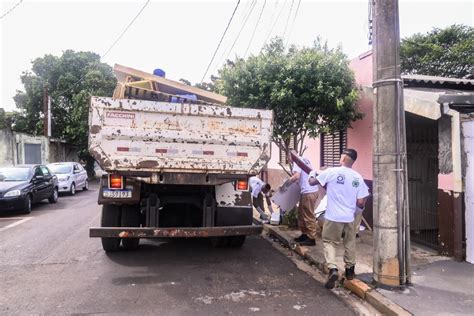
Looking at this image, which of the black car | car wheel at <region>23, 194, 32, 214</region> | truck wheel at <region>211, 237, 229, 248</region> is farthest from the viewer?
car wheel at <region>23, 194, 32, 214</region>

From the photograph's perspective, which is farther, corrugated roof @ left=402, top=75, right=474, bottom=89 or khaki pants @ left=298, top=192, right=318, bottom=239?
corrugated roof @ left=402, top=75, right=474, bottom=89

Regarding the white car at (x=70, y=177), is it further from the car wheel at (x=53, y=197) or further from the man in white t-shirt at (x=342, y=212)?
the man in white t-shirt at (x=342, y=212)

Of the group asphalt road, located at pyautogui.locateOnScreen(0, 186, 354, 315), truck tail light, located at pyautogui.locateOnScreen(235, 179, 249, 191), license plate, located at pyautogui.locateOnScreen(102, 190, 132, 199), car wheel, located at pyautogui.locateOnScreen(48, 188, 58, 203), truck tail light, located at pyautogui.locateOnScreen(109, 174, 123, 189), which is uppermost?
truck tail light, located at pyautogui.locateOnScreen(109, 174, 123, 189)

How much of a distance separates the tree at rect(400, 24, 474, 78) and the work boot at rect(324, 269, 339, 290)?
2359 centimetres

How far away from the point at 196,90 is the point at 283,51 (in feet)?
8.96

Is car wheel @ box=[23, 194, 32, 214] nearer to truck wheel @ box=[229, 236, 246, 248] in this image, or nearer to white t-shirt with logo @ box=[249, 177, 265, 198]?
white t-shirt with logo @ box=[249, 177, 265, 198]

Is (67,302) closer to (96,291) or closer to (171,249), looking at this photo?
(96,291)

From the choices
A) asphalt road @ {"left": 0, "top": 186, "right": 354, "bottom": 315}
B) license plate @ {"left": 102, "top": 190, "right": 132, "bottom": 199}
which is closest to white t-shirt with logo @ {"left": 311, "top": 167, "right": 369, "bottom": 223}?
asphalt road @ {"left": 0, "top": 186, "right": 354, "bottom": 315}

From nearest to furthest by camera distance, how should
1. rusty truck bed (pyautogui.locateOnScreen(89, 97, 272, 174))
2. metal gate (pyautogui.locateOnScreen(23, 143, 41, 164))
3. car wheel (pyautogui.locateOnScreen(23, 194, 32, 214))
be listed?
rusty truck bed (pyautogui.locateOnScreen(89, 97, 272, 174)), car wheel (pyautogui.locateOnScreen(23, 194, 32, 214)), metal gate (pyautogui.locateOnScreen(23, 143, 41, 164))

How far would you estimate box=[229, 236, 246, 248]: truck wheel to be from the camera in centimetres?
721

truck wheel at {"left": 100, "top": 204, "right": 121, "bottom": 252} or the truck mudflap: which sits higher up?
truck wheel at {"left": 100, "top": 204, "right": 121, "bottom": 252}

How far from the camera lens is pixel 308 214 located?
733cm

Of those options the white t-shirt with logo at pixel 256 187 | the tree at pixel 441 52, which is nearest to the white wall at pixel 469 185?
the white t-shirt with logo at pixel 256 187

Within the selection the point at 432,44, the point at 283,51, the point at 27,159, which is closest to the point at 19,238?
the point at 283,51
